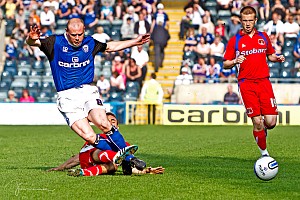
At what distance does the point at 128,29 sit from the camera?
32.5 metres

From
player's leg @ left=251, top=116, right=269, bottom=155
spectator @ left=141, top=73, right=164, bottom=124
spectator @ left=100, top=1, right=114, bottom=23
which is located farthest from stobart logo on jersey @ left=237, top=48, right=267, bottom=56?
spectator @ left=100, top=1, right=114, bottom=23

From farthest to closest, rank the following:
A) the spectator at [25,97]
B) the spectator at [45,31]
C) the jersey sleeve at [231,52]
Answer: the spectator at [45,31], the spectator at [25,97], the jersey sleeve at [231,52]

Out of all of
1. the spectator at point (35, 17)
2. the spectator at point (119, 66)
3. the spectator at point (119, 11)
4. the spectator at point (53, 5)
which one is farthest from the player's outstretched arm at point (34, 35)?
the spectator at point (53, 5)

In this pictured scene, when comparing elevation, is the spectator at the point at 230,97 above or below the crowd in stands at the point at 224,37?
below

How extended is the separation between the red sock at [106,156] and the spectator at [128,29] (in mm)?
20361

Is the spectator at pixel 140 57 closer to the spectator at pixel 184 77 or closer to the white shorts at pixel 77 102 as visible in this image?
the spectator at pixel 184 77

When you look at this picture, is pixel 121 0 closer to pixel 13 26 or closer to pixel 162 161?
pixel 13 26


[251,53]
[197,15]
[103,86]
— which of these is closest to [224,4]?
[197,15]

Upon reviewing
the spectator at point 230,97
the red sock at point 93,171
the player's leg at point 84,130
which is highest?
the player's leg at point 84,130

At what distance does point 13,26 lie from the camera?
113ft

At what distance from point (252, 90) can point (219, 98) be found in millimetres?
16361

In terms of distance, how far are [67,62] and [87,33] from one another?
66.9 feet

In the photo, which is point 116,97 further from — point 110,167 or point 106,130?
point 106,130

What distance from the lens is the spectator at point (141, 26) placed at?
104 feet
